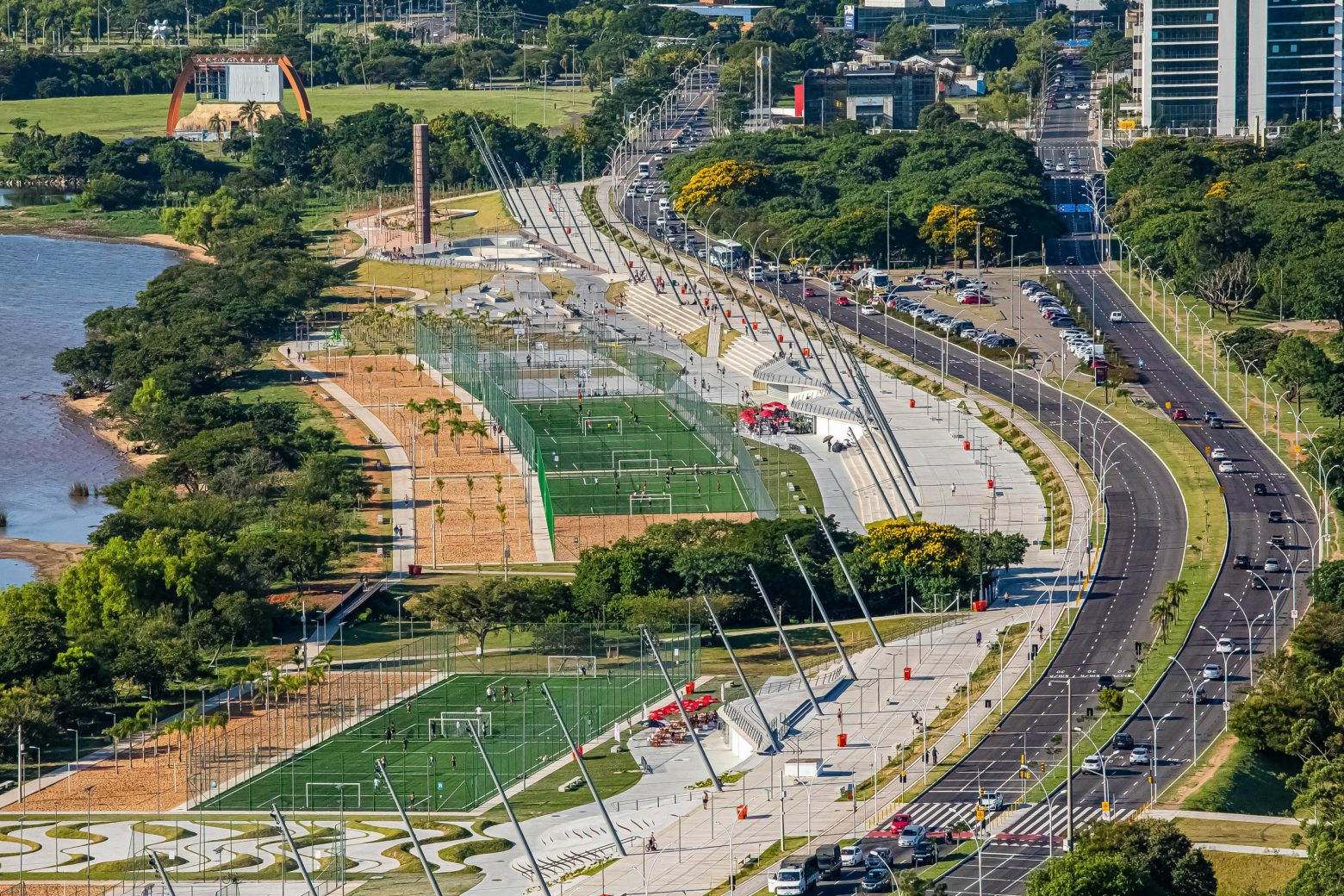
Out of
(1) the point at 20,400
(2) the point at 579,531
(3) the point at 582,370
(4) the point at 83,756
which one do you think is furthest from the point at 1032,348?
(4) the point at 83,756

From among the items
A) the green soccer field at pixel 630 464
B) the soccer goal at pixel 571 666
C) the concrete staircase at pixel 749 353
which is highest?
the concrete staircase at pixel 749 353

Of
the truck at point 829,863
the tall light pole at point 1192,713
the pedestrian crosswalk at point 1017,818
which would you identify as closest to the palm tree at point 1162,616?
the tall light pole at point 1192,713

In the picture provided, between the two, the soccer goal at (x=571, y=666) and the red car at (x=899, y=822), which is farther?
the soccer goal at (x=571, y=666)

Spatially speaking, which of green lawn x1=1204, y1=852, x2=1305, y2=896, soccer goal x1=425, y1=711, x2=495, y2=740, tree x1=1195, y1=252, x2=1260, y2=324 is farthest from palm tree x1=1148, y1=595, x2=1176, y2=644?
tree x1=1195, y1=252, x2=1260, y2=324

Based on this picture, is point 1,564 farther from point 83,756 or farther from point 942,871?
point 942,871

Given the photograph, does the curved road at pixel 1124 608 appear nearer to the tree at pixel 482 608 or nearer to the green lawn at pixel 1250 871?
the green lawn at pixel 1250 871

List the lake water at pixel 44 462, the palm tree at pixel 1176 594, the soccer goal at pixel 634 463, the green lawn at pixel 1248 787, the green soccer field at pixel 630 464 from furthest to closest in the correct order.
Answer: the lake water at pixel 44 462, the soccer goal at pixel 634 463, the green soccer field at pixel 630 464, the palm tree at pixel 1176 594, the green lawn at pixel 1248 787

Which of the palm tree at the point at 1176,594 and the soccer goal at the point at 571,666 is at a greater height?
the palm tree at the point at 1176,594

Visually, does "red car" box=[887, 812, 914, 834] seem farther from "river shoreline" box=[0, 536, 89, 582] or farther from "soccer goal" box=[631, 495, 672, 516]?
"river shoreline" box=[0, 536, 89, 582]
